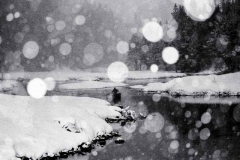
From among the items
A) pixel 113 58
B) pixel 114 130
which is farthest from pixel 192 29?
pixel 113 58

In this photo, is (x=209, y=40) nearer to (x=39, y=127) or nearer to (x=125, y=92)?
(x=125, y=92)

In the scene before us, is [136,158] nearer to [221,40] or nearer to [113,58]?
[221,40]

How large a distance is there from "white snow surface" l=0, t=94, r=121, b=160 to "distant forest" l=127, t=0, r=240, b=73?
134 ft

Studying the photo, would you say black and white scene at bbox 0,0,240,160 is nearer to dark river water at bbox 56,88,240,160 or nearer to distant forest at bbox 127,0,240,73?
dark river water at bbox 56,88,240,160

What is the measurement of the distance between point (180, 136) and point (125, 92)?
95.3 feet

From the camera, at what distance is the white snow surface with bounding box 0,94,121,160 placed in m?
13.3

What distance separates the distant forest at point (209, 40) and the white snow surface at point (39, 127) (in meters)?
41.0

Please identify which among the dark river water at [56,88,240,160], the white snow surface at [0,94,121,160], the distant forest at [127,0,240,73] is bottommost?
the dark river water at [56,88,240,160]

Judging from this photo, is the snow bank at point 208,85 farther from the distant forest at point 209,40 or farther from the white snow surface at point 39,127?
the white snow surface at point 39,127

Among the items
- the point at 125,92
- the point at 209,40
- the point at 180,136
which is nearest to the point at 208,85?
the point at 125,92

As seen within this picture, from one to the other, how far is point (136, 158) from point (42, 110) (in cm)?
725

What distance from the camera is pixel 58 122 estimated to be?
17531 millimetres

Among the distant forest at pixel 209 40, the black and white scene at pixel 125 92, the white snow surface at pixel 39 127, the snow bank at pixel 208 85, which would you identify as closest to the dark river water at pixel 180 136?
the black and white scene at pixel 125 92

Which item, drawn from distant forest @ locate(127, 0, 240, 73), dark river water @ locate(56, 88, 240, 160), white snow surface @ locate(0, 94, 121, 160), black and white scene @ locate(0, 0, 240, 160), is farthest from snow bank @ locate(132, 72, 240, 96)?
white snow surface @ locate(0, 94, 121, 160)
